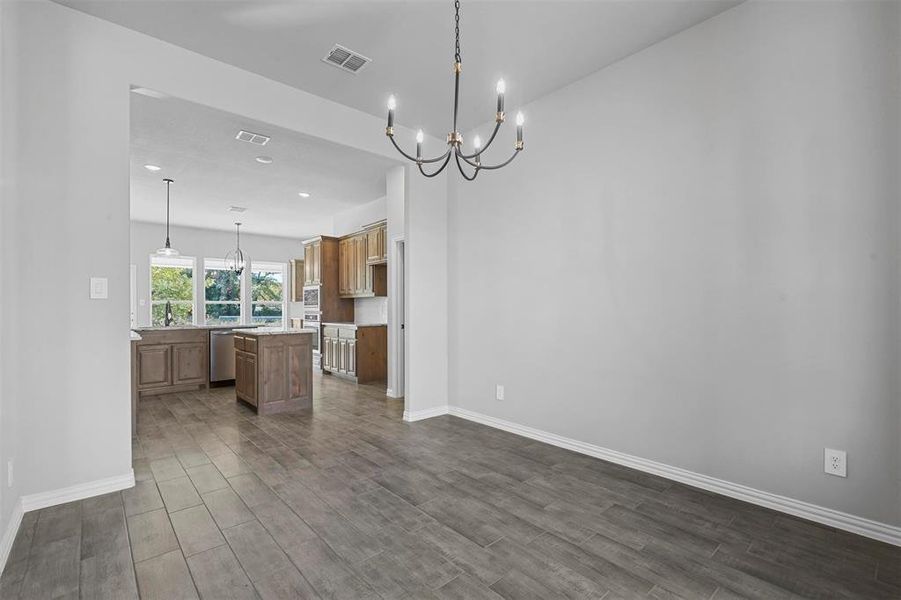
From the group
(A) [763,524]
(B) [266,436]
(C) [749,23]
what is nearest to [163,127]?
(B) [266,436]

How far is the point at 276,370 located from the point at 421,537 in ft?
10.4

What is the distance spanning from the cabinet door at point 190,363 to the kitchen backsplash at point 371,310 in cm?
248

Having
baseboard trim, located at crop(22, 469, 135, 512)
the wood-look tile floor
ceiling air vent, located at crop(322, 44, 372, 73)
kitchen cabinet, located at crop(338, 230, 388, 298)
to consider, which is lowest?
the wood-look tile floor

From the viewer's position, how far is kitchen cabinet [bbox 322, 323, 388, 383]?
6.55 meters

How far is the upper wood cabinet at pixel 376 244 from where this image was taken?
6555mm

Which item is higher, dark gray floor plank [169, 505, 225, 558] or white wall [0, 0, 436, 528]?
white wall [0, 0, 436, 528]

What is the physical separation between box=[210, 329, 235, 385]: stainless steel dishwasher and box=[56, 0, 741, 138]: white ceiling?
158 inches

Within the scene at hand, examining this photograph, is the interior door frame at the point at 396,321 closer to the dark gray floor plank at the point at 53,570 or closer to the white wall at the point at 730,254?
the white wall at the point at 730,254

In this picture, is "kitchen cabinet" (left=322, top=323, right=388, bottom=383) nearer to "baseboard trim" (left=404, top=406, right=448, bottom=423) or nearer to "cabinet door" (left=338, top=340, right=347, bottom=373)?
"cabinet door" (left=338, top=340, right=347, bottom=373)

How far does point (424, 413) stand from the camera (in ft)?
14.6

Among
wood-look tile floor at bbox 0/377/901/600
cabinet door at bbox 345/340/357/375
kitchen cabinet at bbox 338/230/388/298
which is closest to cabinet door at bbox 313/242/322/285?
kitchen cabinet at bbox 338/230/388/298

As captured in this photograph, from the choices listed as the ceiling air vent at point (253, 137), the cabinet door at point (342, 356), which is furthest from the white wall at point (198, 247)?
the ceiling air vent at point (253, 137)

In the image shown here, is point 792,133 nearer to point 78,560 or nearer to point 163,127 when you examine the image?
point 78,560

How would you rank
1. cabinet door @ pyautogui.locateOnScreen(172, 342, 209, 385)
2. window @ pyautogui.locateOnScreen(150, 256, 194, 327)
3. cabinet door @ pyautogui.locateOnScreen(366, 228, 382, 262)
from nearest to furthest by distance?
cabinet door @ pyautogui.locateOnScreen(172, 342, 209, 385) < cabinet door @ pyautogui.locateOnScreen(366, 228, 382, 262) < window @ pyautogui.locateOnScreen(150, 256, 194, 327)
